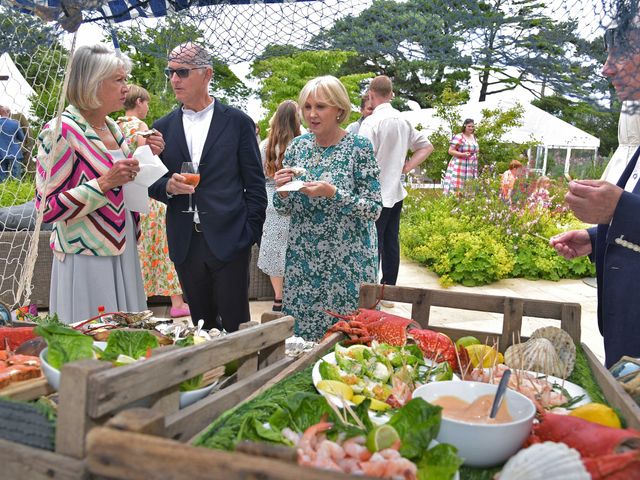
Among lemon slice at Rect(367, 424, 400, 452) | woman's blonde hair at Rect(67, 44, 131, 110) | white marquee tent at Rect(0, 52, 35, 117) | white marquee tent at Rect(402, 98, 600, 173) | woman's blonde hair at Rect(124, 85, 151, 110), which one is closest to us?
lemon slice at Rect(367, 424, 400, 452)

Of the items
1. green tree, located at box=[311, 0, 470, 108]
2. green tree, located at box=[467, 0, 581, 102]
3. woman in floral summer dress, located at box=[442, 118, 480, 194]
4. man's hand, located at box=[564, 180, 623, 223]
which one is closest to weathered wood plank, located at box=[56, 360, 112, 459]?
green tree, located at box=[311, 0, 470, 108]

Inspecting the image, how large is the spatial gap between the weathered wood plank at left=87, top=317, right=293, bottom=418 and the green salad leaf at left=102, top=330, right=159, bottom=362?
0.29 metres

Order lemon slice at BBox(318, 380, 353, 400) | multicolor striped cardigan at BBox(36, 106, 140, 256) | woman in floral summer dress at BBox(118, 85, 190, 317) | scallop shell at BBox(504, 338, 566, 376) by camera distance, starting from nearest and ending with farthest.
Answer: lemon slice at BBox(318, 380, 353, 400), scallop shell at BBox(504, 338, 566, 376), multicolor striped cardigan at BBox(36, 106, 140, 256), woman in floral summer dress at BBox(118, 85, 190, 317)

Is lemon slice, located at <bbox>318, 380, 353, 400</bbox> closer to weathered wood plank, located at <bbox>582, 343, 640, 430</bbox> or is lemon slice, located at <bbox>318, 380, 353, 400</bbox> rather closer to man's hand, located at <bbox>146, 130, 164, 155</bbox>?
weathered wood plank, located at <bbox>582, 343, 640, 430</bbox>

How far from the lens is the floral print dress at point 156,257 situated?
4930 mm

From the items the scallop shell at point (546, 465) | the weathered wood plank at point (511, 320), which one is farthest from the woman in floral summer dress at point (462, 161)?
the scallop shell at point (546, 465)

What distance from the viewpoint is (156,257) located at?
4977 millimetres

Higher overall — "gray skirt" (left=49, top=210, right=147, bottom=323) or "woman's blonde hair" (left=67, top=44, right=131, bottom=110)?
"woman's blonde hair" (left=67, top=44, right=131, bottom=110)

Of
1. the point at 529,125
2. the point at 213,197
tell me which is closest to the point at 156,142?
the point at 213,197

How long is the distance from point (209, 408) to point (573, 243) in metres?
1.65

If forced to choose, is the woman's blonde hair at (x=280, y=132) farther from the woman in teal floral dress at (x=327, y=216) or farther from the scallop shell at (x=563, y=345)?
the scallop shell at (x=563, y=345)

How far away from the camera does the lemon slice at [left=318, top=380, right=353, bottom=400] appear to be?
1433 mm

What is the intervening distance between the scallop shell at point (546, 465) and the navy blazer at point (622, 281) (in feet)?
3.30

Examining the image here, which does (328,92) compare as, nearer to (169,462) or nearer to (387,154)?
(387,154)
